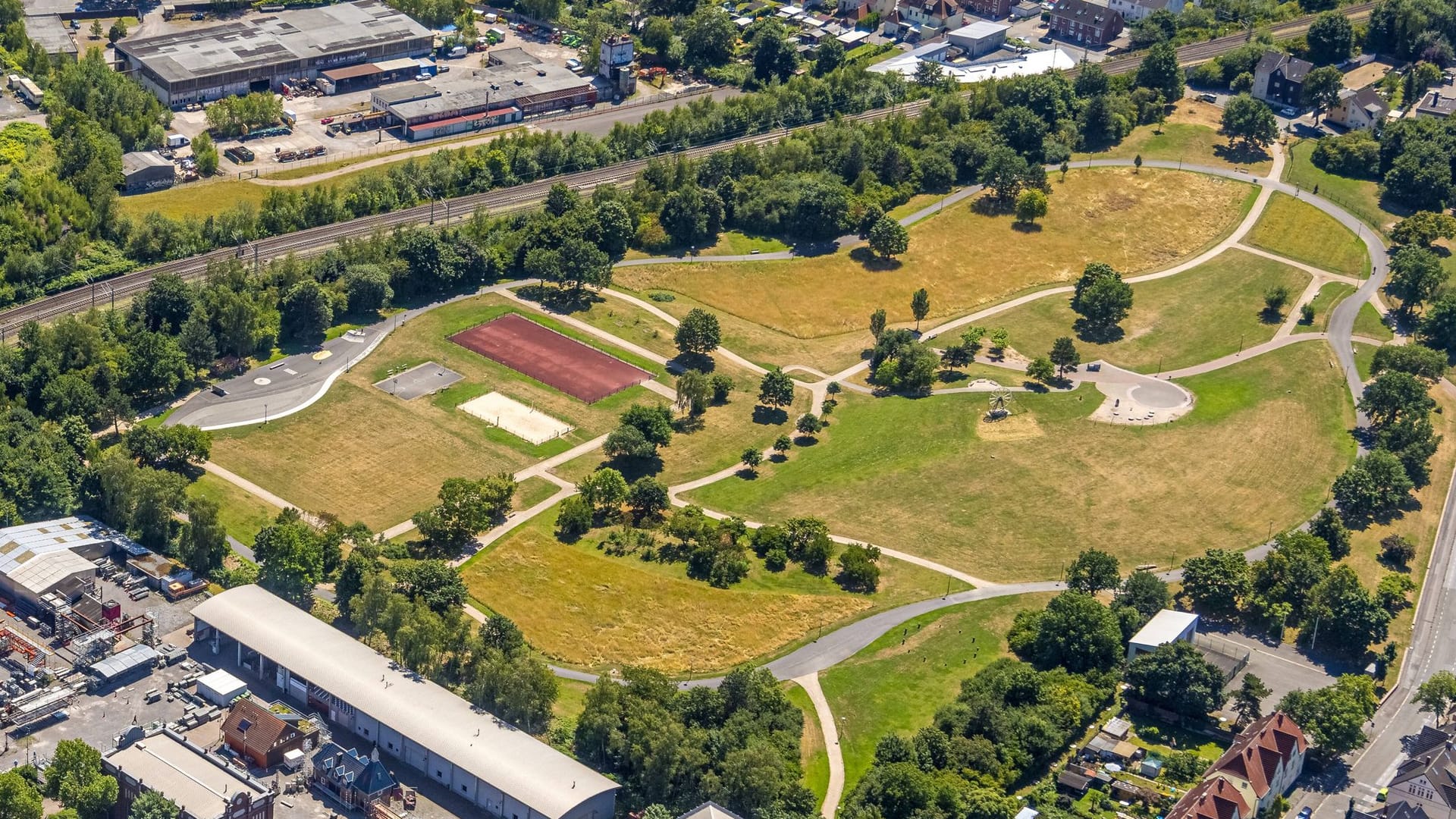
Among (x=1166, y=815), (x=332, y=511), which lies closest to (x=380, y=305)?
(x=332, y=511)

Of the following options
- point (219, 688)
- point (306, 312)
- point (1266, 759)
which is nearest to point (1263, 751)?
point (1266, 759)

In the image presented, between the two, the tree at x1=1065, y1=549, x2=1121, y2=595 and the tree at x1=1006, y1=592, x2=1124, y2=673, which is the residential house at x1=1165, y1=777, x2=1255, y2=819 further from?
the tree at x1=1065, y1=549, x2=1121, y2=595

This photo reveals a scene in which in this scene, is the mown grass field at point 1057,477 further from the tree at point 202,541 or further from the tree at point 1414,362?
the tree at point 202,541

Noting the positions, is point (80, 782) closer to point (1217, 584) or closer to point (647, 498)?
point (647, 498)

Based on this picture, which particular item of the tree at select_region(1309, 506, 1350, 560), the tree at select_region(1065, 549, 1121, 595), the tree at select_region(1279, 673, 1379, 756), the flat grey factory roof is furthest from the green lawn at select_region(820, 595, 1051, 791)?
Result: the tree at select_region(1309, 506, 1350, 560)

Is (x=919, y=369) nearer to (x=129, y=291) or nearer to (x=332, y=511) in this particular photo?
(x=332, y=511)

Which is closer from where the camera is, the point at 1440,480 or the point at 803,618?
the point at 803,618
